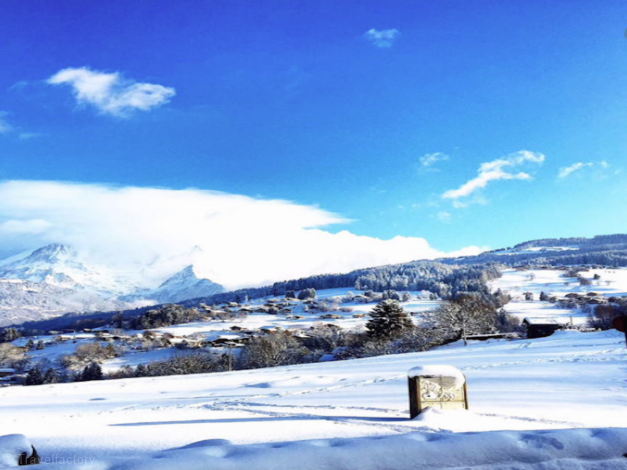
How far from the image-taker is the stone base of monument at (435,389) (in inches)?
302

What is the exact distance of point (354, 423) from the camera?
306 inches

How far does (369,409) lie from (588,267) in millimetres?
210407

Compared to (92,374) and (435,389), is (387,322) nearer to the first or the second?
(92,374)

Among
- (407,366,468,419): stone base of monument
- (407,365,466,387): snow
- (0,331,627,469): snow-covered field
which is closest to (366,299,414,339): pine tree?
(0,331,627,469): snow-covered field

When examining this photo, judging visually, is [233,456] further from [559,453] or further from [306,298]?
[306,298]

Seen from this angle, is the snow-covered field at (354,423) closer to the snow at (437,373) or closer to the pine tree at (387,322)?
the snow at (437,373)

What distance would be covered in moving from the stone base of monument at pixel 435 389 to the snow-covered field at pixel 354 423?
23 cm

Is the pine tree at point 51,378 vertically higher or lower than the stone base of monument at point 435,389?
lower

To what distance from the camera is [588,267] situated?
18450 cm

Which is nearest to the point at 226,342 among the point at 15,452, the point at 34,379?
the point at 34,379

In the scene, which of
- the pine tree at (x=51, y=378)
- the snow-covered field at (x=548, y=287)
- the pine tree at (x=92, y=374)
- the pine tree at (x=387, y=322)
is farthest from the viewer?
the snow-covered field at (x=548, y=287)

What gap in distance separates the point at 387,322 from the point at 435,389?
4207 centimetres

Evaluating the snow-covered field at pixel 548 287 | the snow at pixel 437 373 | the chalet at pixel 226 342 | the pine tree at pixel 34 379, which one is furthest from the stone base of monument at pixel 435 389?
the snow-covered field at pixel 548 287

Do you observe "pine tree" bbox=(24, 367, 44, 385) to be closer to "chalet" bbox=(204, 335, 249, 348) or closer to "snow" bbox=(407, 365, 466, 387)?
"chalet" bbox=(204, 335, 249, 348)
